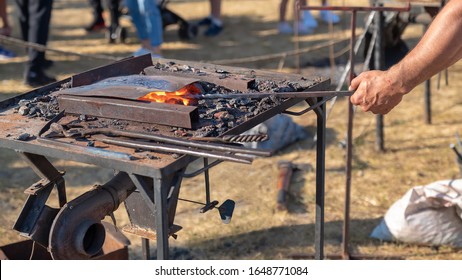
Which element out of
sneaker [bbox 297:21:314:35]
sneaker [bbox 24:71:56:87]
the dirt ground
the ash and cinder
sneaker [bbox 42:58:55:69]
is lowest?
the dirt ground

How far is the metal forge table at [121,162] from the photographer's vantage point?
2498 millimetres

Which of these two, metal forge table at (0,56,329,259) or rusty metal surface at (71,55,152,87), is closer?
metal forge table at (0,56,329,259)

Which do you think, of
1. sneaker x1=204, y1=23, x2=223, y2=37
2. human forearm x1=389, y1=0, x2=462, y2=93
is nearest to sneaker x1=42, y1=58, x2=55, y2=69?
sneaker x1=204, y1=23, x2=223, y2=37

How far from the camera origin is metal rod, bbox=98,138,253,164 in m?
2.43

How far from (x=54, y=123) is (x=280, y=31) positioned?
7.36 metres

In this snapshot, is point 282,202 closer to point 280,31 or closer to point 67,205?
point 67,205

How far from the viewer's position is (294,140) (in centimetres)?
618

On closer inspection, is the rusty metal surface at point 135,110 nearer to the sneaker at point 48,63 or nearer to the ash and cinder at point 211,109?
the ash and cinder at point 211,109

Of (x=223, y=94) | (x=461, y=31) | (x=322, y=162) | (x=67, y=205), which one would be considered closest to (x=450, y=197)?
(x=322, y=162)

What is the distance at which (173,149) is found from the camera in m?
2.51

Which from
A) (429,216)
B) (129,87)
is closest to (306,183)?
(429,216)

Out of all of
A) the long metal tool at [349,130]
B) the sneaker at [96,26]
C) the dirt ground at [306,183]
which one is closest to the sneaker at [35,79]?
the dirt ground at [306,183]

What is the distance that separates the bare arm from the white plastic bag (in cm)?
124

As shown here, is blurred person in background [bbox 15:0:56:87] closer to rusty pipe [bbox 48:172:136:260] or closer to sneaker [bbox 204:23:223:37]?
sneaker [bbox 204:23:223:37]
